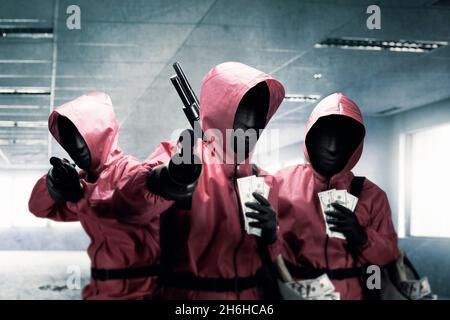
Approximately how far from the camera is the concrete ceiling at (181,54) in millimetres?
2064

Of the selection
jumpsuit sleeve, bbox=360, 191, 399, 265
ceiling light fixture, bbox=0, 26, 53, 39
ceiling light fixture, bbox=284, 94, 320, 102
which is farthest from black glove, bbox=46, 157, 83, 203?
ceiling light fixture, bbox=0, 26, 53, 39

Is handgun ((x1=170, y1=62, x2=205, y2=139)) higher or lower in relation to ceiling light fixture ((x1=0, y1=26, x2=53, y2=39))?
lower

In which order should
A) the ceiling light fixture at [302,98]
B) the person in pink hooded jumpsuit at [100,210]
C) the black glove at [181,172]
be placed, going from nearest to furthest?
the black glove at [181,172]
the person in pink hooded jumpsuit at [100,210]
the ceiling light fixture at [302,98]

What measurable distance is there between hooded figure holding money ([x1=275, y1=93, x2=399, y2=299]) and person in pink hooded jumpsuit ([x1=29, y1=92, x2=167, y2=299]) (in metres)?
0.36

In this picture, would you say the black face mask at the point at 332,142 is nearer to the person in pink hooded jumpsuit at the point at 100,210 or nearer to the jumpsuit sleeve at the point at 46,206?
the person in pink hooded jumpsuit at the point at 100,210

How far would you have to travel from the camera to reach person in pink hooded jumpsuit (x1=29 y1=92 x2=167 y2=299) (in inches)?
50.9

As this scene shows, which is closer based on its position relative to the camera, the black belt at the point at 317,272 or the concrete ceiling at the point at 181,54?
the black belt at the point at 317,272

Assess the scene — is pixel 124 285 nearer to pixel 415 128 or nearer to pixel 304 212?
pixel 304 212

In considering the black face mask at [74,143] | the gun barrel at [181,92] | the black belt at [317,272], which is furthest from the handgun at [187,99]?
the black belt at [317,272]

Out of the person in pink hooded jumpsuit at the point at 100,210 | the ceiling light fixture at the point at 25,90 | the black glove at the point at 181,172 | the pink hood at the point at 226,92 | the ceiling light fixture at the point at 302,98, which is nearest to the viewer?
the black glove at the point at 181,172

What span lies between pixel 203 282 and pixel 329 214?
360 millimetres

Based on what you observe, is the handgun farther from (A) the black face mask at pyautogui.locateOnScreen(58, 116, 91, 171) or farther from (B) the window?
(B) the window

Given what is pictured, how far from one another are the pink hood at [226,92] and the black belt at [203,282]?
28 cm
